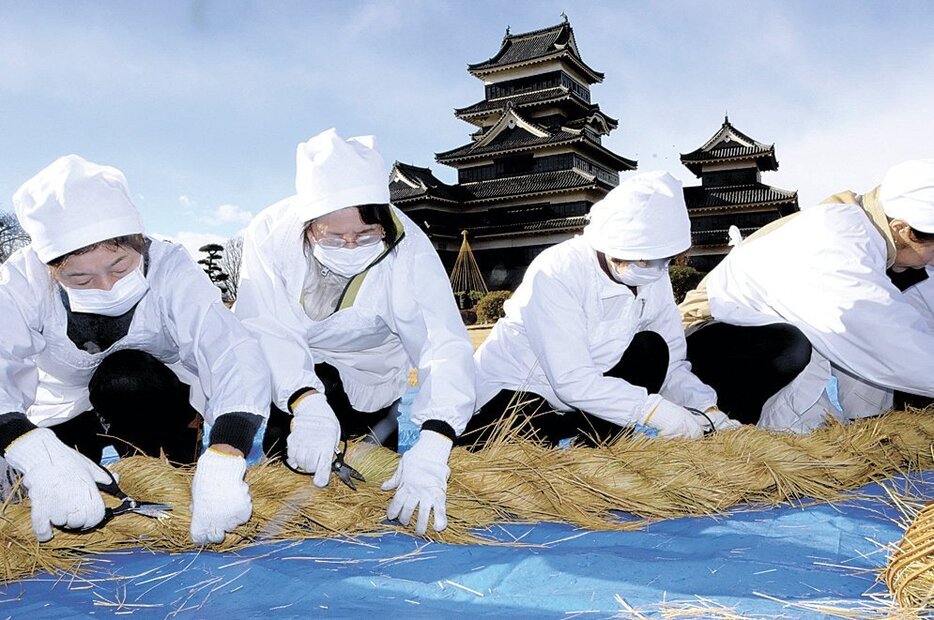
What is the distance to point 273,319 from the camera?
2.10m

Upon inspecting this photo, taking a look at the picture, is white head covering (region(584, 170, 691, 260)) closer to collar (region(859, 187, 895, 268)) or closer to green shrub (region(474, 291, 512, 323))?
collar (region(859, 187, 895, 268))

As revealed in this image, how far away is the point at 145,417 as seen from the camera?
2.17m

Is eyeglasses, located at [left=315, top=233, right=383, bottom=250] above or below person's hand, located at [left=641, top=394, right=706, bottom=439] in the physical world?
above

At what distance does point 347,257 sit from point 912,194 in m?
1.76

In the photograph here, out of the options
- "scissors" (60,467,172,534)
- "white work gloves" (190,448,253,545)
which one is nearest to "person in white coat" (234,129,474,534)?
"white work gloves" (190,448,253,545)

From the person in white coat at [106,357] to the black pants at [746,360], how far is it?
174cm

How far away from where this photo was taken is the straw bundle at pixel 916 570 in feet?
4.03

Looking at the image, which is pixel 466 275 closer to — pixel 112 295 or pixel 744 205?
pixel 744 205

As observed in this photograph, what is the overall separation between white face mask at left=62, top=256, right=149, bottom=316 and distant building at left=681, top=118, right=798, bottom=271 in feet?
68.4

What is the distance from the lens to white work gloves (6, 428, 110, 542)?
62.2 inches

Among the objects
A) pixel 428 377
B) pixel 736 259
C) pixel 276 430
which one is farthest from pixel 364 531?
pixel 736 259

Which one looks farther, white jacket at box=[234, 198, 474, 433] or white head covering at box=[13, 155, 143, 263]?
white jacket at box=[234, 198, 474, 433]

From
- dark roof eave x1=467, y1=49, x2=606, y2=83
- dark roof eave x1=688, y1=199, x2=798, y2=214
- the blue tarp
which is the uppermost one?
dark roof eave x1=467, y1=49, x2=606, y2=83

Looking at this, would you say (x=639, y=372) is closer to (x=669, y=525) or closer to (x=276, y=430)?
(x=669, y=525)
